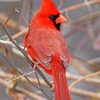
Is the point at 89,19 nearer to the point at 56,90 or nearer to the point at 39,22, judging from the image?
the point at 39,22

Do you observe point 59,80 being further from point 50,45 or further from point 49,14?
point 49,14

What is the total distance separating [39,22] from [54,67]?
0.54 m

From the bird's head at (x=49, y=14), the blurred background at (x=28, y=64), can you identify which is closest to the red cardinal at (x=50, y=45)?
the bird's head at (x=49, y=14)

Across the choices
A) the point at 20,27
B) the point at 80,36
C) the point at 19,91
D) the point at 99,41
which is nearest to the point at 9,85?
the point at 19,91

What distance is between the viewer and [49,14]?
416cm

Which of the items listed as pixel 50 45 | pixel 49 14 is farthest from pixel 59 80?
pixel 49 14

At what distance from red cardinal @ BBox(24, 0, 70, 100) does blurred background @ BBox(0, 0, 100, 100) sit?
10 centimetres

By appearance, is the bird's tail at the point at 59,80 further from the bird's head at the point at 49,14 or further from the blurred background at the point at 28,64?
the bird's head at the point at 49,14

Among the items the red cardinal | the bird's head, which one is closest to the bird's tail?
the red cardinal

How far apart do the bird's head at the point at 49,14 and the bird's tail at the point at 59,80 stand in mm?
381

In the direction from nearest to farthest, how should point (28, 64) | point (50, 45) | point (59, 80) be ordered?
point (59, 80)
point (50, 45)
point (28, 64)

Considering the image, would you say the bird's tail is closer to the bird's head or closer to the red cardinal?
the red cardinal

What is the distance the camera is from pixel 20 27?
5.16 m

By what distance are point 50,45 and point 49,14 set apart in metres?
0.24
